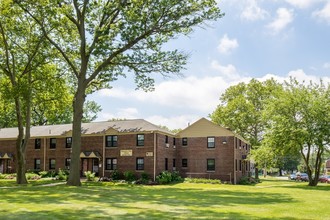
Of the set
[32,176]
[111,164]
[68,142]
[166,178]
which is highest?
[68,142]

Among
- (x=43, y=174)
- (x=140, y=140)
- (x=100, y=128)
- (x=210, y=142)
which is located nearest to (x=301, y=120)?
(x=210, y=142)

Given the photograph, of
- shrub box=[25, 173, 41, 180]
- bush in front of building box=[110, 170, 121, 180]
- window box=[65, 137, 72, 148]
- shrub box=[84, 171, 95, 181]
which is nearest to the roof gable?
bush in front of building box=[110, 170, 121, 180]

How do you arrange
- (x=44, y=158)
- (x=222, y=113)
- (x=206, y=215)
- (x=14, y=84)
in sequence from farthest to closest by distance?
1. (x=222, y=113)
2. (x=44, y=158)
3. (x=14, y=84)
4. (x=206, y=215)

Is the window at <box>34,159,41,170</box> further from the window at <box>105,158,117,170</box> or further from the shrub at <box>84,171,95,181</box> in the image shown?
the shrub at <box>84,171,95,181</box>

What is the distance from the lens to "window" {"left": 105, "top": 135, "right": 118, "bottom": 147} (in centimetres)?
4203

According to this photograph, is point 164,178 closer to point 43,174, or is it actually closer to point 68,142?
point 68,142

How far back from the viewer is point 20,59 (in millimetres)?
33281

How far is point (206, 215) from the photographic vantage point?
43.0ft

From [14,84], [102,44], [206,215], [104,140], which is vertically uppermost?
[102,44]

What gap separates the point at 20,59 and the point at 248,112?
37996 millimetres

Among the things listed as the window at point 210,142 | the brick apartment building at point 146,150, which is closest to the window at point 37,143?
the brick apartment building at point 146,150

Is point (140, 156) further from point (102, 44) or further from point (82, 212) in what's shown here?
point (82, 212)

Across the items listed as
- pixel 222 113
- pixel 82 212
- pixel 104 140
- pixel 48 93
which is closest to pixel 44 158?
pixel 104 140

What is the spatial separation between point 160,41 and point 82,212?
18.6 m
